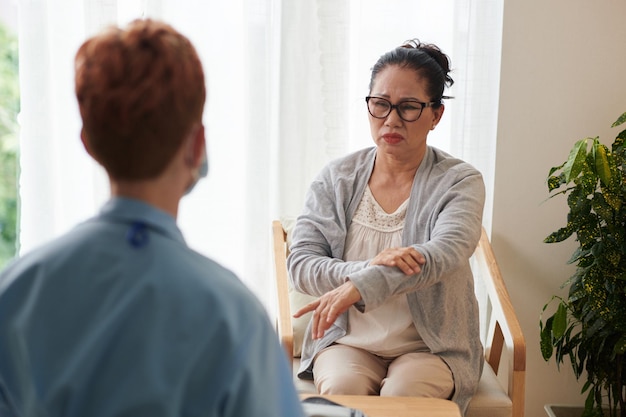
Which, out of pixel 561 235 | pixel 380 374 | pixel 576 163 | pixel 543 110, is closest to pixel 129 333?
pixel 380 374

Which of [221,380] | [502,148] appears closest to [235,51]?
[502,148]

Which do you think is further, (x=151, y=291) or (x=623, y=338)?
(x=623, y=338)

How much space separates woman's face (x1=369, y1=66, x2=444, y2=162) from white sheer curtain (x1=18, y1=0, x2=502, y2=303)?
563 millimetres

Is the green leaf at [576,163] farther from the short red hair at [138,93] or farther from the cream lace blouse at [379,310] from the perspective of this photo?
the short red hair at [138,93]

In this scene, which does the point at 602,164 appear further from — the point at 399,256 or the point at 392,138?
the point at 399,256

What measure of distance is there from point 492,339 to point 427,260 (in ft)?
1.98

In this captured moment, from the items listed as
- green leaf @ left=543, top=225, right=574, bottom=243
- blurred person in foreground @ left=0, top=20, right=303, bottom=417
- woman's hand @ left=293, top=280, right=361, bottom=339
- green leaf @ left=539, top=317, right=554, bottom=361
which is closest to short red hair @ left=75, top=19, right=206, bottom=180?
blurred person in foreground @ left=0, top=20, right=303, bottom=417

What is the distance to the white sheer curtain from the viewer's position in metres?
2.78

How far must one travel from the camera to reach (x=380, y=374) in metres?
2.18

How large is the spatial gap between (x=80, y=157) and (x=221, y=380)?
2.18m

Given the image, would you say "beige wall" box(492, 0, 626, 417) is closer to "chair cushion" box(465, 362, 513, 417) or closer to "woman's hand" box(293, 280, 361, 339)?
"chair cushion" box(465, 362, 513, 417)

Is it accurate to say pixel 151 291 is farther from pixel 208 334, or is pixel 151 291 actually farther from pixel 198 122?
pixel 198 122

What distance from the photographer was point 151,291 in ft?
2.81

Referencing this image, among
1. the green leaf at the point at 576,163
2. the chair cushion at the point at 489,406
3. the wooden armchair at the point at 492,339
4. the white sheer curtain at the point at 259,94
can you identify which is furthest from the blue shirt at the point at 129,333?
the white sheer curtain at the point at 259,94
